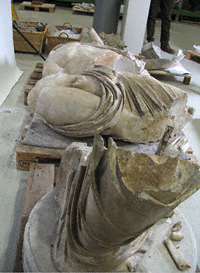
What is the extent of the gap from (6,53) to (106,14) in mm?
2803

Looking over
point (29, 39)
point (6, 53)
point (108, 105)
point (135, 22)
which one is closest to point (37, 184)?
point (108, 105)

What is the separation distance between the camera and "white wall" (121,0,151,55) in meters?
5.45

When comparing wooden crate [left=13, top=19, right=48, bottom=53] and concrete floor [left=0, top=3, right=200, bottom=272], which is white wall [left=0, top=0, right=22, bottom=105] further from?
wooden crate [left=13, top=19, right=48, bottom=53]

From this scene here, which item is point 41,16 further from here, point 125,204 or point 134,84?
point 125,204

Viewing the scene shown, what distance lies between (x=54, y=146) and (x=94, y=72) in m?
0.80

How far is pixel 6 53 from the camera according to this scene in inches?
160

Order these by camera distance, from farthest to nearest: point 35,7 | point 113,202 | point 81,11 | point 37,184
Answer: point 81,11 < point 35,7 < point 37,184 < point 113,202

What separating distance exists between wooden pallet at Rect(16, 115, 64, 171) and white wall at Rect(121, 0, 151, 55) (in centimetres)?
383

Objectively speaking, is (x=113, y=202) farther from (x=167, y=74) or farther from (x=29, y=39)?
(x=29, y=39)

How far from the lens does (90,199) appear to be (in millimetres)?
1340

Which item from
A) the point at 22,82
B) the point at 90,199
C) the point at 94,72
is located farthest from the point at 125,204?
the point at 22,82


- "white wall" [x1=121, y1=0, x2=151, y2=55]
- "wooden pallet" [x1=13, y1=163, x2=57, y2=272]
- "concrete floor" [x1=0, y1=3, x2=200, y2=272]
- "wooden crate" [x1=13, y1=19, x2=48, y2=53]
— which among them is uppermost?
"white wall" [x1=121, y1=0, x2=151, y2=55]

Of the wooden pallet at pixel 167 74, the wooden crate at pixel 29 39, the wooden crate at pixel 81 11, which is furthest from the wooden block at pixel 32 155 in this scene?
the wooden crate at pixel 81 11

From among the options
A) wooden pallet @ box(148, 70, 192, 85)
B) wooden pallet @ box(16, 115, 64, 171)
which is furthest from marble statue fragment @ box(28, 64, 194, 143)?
wooden pallet @ box(148, 70, 192, 85)
